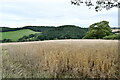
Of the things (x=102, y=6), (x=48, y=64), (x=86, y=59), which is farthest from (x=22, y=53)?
(x=102, y=6)

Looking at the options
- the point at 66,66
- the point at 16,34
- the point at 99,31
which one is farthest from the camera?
the point at 99,31

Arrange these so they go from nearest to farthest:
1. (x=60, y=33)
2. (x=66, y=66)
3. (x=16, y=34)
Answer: (x=66, y=66) → (x=60, y=33) → (x=16, y=34)

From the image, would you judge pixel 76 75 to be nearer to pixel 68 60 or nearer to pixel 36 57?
pixel 68 60

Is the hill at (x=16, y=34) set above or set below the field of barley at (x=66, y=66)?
above

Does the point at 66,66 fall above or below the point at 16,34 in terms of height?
below

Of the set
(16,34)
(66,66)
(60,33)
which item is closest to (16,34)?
(16,34)

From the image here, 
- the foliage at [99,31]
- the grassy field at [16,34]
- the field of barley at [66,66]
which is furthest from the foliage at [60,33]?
the field of barley at [66,66]

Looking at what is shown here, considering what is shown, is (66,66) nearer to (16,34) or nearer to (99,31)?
(16,34)

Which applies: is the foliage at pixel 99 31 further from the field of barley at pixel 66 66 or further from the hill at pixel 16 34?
the field of barley at pixel 66 66

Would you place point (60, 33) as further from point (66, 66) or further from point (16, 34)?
point (66, 66)

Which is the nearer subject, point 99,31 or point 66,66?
point 66,66

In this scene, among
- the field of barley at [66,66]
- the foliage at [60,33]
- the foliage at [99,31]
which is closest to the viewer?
the field of barley at [66,66]

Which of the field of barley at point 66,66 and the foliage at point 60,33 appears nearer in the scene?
the field of barley at point 66,66

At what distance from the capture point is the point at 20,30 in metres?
22.3
